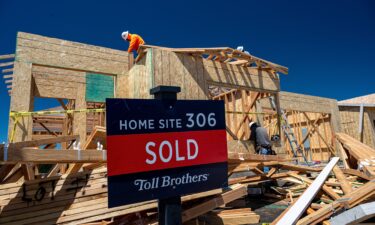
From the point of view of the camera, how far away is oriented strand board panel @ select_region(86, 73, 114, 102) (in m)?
11.8

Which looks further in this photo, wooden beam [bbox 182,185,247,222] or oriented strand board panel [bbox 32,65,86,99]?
oriented strand board panel [bbox 32,65,86,99]

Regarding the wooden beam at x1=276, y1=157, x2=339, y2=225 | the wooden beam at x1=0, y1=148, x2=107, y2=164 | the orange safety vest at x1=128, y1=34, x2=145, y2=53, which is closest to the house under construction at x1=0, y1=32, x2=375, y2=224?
the wooden beam at x1=0, y1=148, x2=107, y2=164

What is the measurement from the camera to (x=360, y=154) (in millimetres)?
7691

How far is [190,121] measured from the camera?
6.95 ft

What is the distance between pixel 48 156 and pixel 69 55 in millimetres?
7394

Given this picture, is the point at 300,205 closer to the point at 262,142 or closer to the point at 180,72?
the point at 262,142

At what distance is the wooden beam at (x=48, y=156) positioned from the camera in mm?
3293

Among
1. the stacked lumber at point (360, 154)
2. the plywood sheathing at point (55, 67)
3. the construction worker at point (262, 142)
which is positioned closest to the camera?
the stacked lumber at point (360, 154)

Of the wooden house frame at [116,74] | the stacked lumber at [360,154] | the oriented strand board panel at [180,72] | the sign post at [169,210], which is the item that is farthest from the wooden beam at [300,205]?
the oriented strand board panel at [180,72]

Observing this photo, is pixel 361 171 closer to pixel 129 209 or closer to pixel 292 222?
pixel 292 222

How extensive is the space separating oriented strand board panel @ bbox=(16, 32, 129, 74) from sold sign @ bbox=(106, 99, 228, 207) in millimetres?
8864

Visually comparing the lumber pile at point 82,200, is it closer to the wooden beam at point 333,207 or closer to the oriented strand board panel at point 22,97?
the wooden beam at point 333,207

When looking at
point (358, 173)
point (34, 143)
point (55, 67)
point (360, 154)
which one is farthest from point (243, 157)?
point (55, 67)

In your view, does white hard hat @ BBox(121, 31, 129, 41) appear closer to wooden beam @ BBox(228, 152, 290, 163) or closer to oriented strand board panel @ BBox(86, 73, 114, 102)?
oriented strand board panel @ BBox(86, 73, 114, 102)
